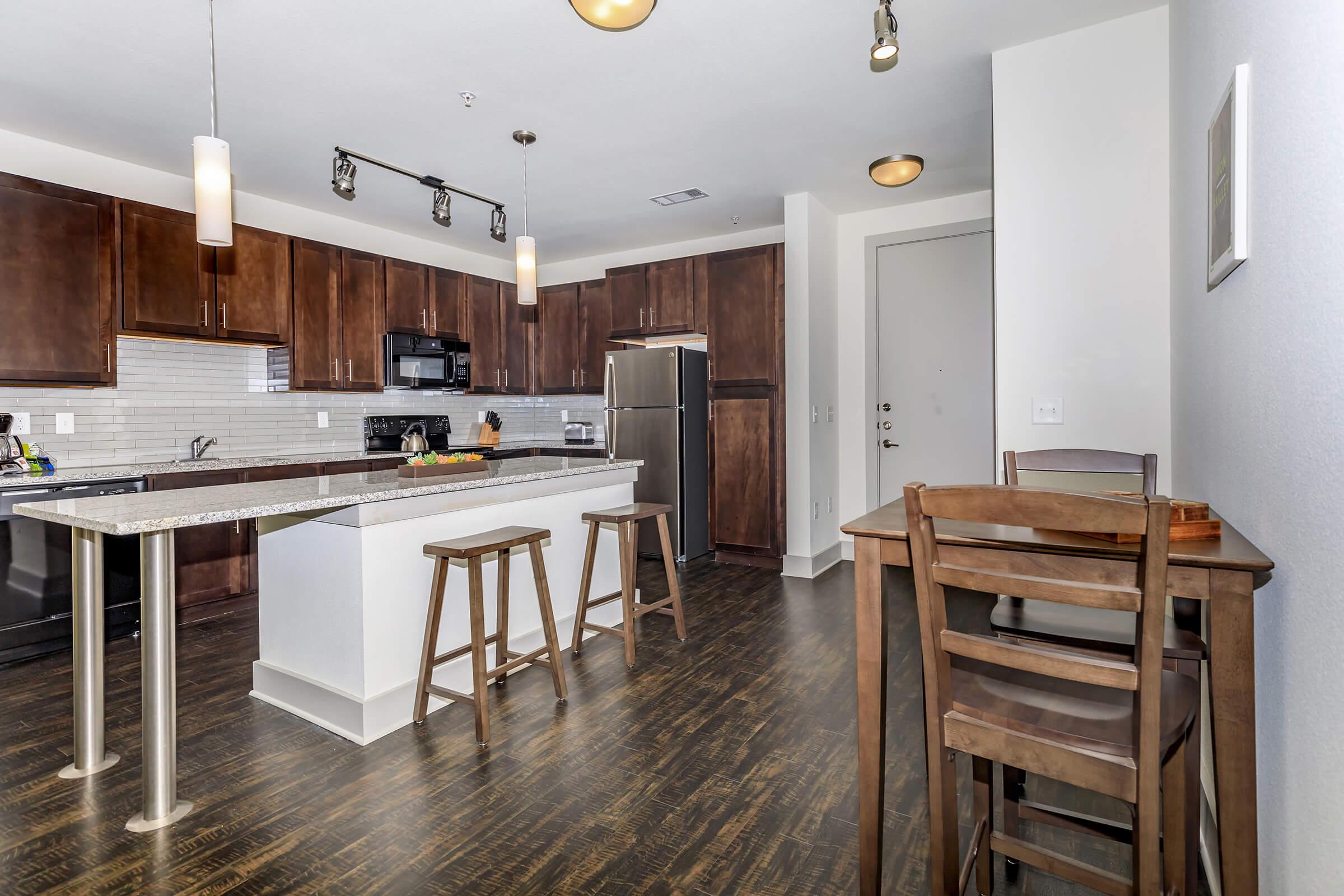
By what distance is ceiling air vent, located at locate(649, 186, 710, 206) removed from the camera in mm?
4426

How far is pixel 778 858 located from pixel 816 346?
11.6 ft

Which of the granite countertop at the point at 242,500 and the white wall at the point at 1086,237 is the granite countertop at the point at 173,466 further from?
the white wall at the point at 1086,237

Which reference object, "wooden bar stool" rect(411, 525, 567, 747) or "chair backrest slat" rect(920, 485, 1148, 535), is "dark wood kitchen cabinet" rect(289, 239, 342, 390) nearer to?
"wooden bar stool" rect(411, 525, 567, 747)

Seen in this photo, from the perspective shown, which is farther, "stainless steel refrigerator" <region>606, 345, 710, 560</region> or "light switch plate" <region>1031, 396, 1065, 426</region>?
"stainless steel refrigerator" <region>606, 345, 710, 560</region>

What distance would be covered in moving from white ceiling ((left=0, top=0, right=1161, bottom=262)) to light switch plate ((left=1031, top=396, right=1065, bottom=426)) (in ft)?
4.79

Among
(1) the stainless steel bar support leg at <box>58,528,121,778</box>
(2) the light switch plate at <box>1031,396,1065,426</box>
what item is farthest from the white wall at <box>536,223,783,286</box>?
(1) the stainless steel bar support leg at <box>58,528,121,778</box>

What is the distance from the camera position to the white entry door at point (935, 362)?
4.65 metres

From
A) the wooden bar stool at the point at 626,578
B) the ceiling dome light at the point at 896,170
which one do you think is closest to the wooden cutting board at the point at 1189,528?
the wooden bar stool at the point at 626,578

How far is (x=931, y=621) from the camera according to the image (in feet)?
4.17

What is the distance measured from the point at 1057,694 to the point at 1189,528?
42 centimetres

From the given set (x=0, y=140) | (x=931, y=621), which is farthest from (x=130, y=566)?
(x=931, y=621)

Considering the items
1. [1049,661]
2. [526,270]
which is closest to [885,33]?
[1049,661]

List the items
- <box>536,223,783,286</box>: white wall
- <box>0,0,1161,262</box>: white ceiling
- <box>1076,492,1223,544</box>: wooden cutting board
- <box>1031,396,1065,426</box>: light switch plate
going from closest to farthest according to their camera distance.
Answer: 1. <box>1076,492,1223,544</box>: wooden cutting board
2. <box>0,0,1161,262</box>: white ceiling
3. <box>1031,396,1065,426</box>: light switch plate
4. <box>536,223,783,286</box>: white wall

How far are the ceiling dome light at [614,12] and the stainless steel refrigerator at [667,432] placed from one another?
8.96ft
